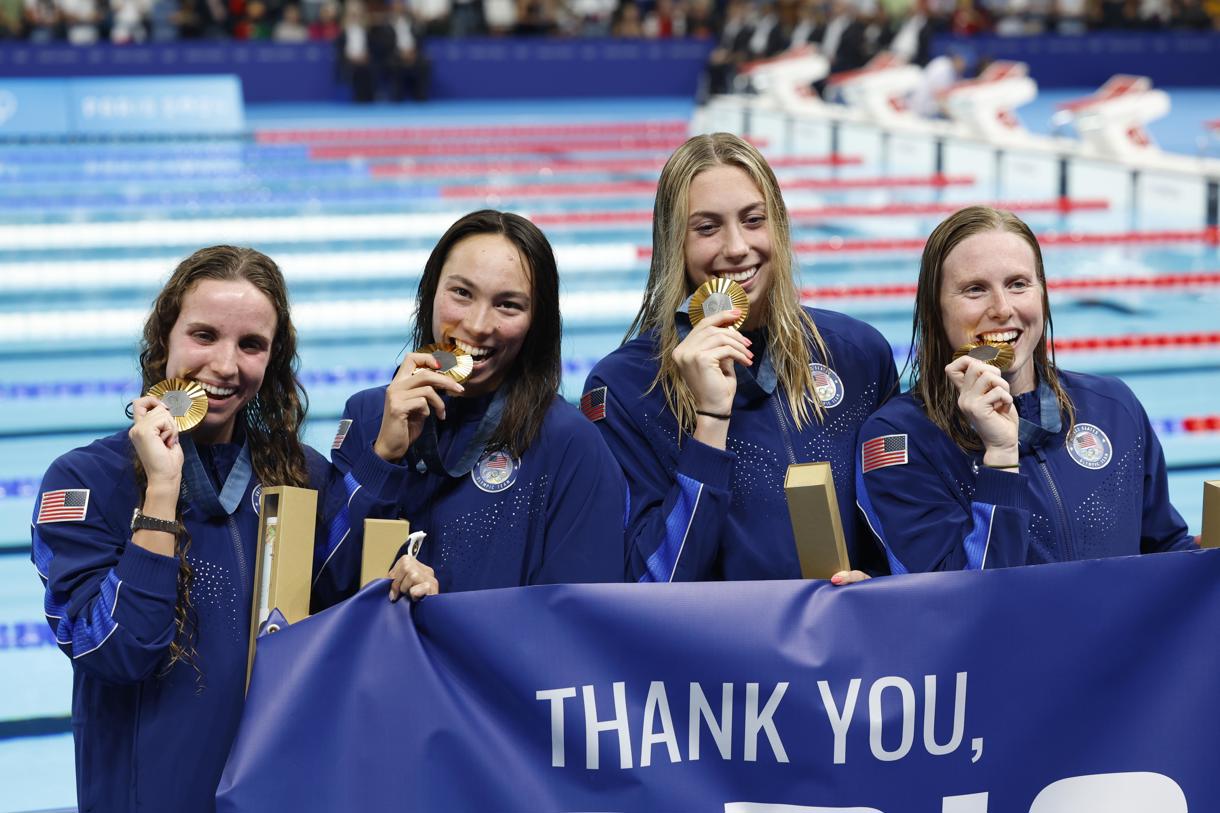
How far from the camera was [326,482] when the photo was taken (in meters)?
2.29

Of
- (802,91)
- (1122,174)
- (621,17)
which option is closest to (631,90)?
(621,17)

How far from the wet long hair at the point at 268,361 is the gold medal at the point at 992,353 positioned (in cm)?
102

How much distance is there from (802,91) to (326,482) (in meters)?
17.3

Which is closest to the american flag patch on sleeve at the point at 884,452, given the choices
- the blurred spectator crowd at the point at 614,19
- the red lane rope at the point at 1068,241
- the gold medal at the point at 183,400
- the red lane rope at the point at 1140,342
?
the gold medal at the point at 183,400

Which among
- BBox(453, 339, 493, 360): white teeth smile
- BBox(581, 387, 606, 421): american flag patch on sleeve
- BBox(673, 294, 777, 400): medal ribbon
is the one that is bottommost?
BBox(581, 387, 606, 421): american flag patch on sleeve

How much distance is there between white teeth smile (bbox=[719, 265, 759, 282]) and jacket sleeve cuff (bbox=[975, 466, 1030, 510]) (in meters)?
0.55

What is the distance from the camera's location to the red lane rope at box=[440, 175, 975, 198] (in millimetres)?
12789

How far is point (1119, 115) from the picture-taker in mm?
12375

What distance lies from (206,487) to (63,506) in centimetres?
19

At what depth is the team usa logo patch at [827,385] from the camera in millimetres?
2506

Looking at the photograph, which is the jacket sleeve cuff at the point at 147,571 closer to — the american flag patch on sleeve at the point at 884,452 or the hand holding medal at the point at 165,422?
the hand holding medal at the point at 165,422

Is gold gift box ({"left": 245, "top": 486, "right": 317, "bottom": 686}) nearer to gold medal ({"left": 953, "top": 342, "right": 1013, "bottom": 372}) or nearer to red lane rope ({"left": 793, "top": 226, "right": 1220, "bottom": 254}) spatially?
gold medal ({"left": 953, "top": 342, "right": 1013, "bottom": 372})

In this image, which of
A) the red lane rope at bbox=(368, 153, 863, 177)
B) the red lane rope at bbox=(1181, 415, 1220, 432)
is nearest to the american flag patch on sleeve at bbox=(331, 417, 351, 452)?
the red lane rope at bbox=(1181, 415, 1220, 432)

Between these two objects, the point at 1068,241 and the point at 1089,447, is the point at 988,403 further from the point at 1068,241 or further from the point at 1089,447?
the point at 1068,241
